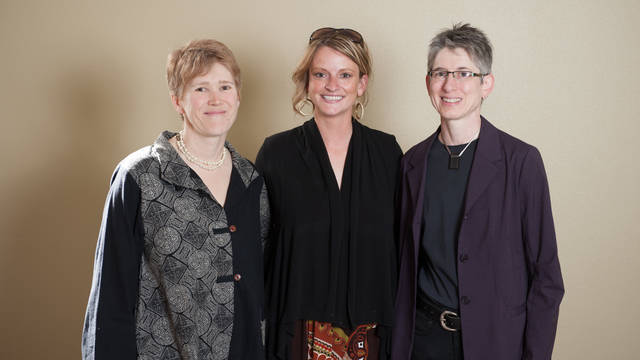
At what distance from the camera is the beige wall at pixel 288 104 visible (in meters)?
3.16

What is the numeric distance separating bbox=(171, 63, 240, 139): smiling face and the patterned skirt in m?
0.95

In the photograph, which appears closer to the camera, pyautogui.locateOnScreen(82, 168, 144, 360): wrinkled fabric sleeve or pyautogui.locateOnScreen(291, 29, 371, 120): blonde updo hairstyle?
pyautogui.locateOnScreen(82, 168, 144, 360): wrinkled fabric sleeve

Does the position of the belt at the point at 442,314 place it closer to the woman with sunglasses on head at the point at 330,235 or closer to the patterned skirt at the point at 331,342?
the woman with sunglasses on head at the point at 330,235

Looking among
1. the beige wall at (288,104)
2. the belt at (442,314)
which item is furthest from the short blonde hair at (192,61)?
the beige wall at (288,104)

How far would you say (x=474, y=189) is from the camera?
6.60ft

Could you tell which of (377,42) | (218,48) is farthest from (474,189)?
(377,42)

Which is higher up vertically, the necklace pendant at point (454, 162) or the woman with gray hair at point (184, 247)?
the necklace pendant at point (454, 162)

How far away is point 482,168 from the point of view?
2.02 meters

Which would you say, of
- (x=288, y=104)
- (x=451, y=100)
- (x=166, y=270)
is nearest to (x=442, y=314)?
(x=451, y=100)

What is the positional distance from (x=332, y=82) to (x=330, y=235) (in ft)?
2.21

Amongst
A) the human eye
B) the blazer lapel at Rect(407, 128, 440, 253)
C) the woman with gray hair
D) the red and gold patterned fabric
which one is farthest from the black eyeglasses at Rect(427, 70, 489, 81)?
the red and gold patterned fabric

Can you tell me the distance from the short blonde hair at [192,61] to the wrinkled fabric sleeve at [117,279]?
1.30 ft

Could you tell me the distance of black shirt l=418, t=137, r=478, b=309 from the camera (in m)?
2.06

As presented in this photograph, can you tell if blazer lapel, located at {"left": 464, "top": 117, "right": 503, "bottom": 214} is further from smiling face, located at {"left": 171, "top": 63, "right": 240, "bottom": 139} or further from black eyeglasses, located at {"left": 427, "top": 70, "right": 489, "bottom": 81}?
smiling face, located at {"left": 171, "top": 63, "right": 240, "bottom": 139}
